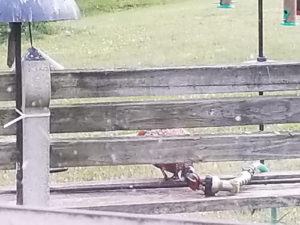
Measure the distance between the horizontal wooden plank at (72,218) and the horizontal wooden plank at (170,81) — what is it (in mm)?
1873

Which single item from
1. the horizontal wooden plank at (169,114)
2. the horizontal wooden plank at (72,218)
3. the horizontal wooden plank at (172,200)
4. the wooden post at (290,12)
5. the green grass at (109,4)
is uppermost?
the green grass at (109,4)

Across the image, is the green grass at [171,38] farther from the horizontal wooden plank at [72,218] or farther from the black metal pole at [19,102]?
the horizontal wooden plank at [72,218]

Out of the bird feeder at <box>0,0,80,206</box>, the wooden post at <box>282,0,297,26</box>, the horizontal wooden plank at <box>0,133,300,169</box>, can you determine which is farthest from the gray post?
the wooden post at <box>282,0,297,26</box>

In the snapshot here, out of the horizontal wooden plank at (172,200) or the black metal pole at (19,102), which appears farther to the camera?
the horizontal wooden plank at (172,200)

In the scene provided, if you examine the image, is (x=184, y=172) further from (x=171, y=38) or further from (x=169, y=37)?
(x=169, y=37)

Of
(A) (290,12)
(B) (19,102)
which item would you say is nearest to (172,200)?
(B) (19,102)

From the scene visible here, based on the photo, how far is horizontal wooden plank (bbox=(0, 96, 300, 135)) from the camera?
115 inches

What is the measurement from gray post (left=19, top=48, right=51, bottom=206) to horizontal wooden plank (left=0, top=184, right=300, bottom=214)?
21cm

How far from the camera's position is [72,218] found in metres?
1.29

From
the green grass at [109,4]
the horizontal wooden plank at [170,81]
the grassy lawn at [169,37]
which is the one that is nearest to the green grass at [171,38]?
the grassy lawn at [169,37]

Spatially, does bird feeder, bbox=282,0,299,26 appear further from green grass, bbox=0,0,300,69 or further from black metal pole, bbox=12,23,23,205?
green grass, bbox=0,0,300,69

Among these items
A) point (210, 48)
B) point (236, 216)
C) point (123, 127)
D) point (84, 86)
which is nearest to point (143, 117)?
point (123, 127)

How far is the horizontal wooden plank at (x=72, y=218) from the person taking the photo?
1245 mm

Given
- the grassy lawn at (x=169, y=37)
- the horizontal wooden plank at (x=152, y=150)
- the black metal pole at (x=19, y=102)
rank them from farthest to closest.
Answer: the grassy lawn at (x=169, y=37) → the horizontal wooden plank at (x=152, y=150) → the black metal pole at (x=19, y=102)
